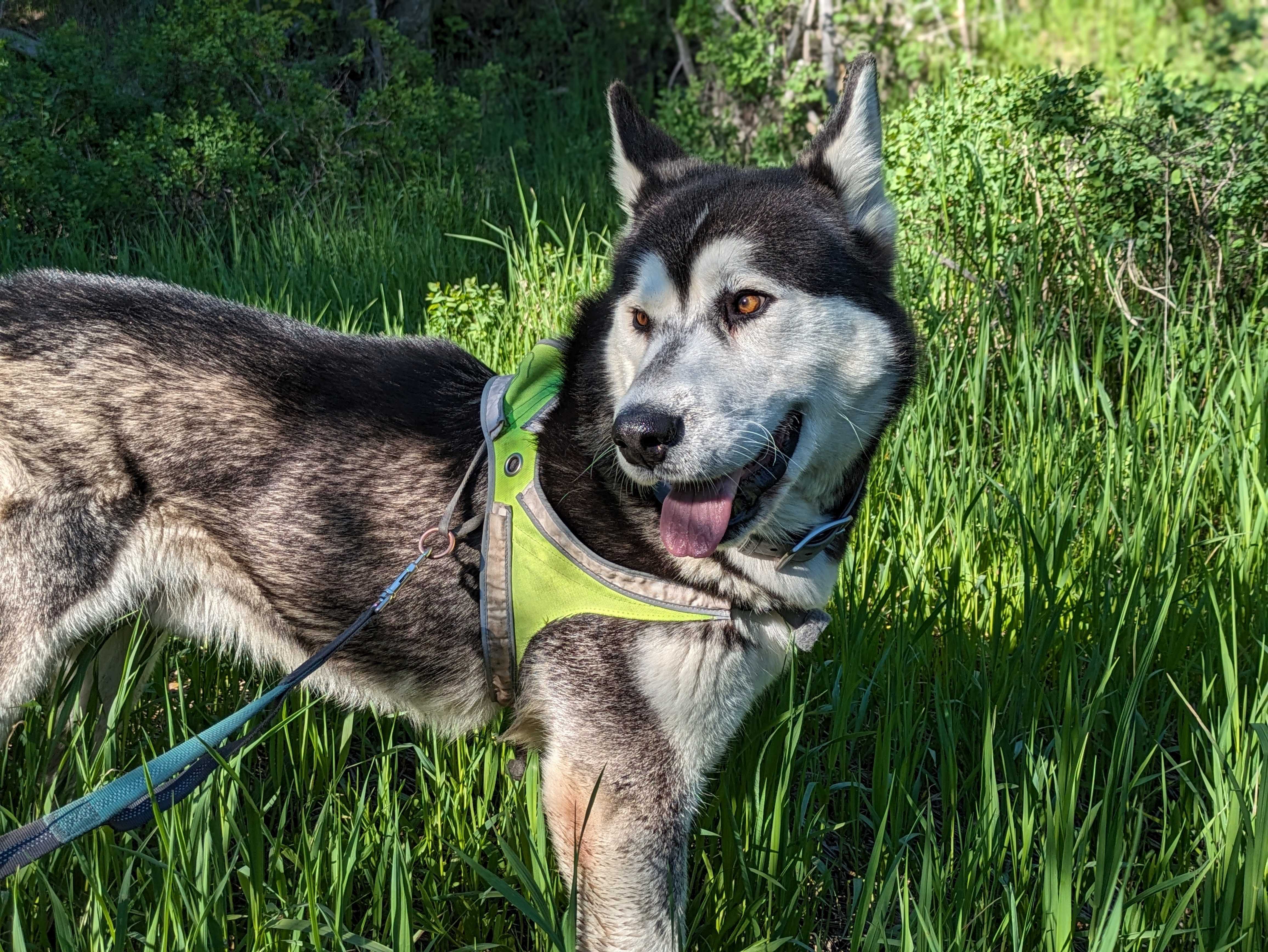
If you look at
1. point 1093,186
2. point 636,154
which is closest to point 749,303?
point 636,154

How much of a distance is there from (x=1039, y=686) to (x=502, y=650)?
52.0 inches

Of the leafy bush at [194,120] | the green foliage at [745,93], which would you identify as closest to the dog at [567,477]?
the leafy bush at [194,120]

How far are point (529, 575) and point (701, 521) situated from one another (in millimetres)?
398

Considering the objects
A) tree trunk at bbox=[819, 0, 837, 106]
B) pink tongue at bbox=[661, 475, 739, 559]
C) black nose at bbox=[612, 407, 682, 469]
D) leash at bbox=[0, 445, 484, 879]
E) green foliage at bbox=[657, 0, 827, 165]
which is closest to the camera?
leash at bbox=[0, 445, 484, 879]

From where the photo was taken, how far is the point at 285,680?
80.6 inches

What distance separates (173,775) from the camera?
1.97 meters

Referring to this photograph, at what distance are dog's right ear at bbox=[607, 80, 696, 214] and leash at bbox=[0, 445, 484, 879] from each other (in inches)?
31.6

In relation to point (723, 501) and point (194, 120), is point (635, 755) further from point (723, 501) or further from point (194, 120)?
point (194, 120)

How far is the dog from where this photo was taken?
2.21 meters

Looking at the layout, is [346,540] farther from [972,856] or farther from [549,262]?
[549,262]

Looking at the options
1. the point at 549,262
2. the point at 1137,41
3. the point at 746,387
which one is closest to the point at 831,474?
the point at 746,387

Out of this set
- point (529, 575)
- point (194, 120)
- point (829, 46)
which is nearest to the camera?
point (529, 575)

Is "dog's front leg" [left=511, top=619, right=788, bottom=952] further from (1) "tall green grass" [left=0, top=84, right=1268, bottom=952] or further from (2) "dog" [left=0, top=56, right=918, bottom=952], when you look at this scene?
(1) "tall green grass" [left=0, top=84, right=1268, bottom=952]

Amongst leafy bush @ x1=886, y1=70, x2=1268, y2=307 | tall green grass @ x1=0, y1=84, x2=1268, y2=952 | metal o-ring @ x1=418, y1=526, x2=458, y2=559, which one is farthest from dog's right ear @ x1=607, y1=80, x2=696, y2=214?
leafy bush @ x1=886, y1=70, x2=1268, y2=307
